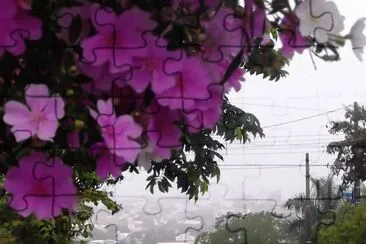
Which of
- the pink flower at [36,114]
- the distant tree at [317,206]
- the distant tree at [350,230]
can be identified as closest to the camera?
the pink flower at [36,114]

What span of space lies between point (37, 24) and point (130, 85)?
117mm

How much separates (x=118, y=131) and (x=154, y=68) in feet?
0.25

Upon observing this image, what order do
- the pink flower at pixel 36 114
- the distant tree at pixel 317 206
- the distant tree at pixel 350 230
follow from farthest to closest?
the distant tree at pixel 350 230 → the distant tree at pixel 317 206 → the pink flower at pixel 36 114

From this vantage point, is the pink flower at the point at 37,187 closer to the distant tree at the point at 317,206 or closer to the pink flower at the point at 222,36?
the pink flower at the point at 222,36

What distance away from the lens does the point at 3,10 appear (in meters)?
0.59

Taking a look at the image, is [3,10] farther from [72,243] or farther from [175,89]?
[72,243]

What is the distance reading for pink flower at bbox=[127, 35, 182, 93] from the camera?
60 centimetres

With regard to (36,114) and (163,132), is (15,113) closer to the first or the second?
(36,114)

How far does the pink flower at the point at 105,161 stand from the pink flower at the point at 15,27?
0.13m

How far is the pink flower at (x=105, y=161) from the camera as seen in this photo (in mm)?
611

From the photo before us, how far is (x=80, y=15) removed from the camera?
0.62 meters

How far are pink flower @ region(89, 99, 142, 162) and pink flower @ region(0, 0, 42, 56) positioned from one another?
0.34 feet
